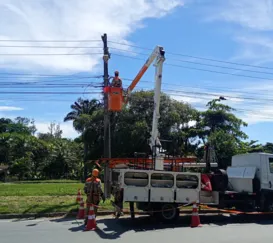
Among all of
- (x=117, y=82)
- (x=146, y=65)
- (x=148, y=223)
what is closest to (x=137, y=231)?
(x=148, y=223)

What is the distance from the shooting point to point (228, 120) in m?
43.9

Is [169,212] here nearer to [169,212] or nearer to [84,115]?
[169,212]

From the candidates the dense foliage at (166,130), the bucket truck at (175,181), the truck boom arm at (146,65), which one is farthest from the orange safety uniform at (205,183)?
the dense foliage at (166,130)

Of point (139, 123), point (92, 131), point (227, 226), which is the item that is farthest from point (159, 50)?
point (92, 131)

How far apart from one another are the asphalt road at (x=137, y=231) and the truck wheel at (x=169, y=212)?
30cm

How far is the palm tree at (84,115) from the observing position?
143ft

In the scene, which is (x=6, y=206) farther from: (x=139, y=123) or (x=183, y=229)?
(x=139, y=123)

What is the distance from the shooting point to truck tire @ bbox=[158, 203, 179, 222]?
12.2m

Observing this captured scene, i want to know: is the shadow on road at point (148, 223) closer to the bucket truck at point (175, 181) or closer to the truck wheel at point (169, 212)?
the truck wheel at point (169, 212)

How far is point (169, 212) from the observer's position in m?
12.3

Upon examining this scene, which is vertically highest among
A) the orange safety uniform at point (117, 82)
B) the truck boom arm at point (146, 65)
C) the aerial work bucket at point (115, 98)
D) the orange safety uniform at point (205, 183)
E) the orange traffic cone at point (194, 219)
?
the truck boom arm at point (146, 65)

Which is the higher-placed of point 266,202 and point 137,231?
point 266,202

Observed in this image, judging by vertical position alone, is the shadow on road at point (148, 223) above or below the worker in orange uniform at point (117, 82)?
below

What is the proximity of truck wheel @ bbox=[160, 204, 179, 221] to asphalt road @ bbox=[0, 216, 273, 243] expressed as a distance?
30cm
